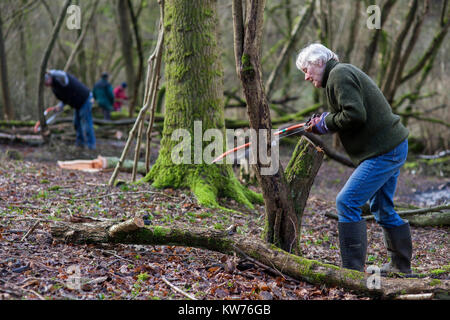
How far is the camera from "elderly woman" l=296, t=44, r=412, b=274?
3414mm

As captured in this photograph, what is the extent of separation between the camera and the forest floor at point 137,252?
3154 mm

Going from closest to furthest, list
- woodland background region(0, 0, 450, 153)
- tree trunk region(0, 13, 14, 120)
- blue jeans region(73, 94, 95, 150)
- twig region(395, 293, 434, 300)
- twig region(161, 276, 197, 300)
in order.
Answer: twig region(395, 293, 434, 300) → twig region(161, 276, 197, 300) → blue jeans region(73, 94, 95, 150) → tree trunk region(0, 13, 14, 120) → woodland background region(0, 0, 450, 153)

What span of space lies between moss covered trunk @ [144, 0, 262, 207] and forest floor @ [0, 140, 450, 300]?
258 millimetres

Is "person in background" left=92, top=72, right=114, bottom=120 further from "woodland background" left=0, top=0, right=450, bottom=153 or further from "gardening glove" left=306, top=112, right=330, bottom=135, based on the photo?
"gardening glove" left=306, top=112, right=330, bottom=135

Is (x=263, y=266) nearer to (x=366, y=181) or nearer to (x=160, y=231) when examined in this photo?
(x=160, y=231)

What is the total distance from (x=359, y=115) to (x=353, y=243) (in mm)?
1001

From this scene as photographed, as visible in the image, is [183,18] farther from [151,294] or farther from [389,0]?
[389,0]

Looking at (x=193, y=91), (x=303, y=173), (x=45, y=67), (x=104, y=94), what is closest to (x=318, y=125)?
(x=303, y=173)

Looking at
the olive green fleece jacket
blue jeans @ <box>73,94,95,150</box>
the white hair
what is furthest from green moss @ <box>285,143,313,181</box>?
blue jeans @ <box>73,94,95,150</box>

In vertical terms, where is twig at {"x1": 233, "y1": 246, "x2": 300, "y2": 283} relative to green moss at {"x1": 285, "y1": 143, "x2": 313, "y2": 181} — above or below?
below

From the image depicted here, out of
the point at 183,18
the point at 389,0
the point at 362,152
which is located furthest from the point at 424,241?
the point at 389,0

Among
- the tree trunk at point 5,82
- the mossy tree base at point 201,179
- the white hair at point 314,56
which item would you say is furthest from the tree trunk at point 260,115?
the tree trunk at point 5,82

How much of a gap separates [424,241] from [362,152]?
7.59 feet

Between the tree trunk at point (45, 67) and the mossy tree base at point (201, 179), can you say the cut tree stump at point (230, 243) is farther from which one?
the tree trunk at point (45, 67)
